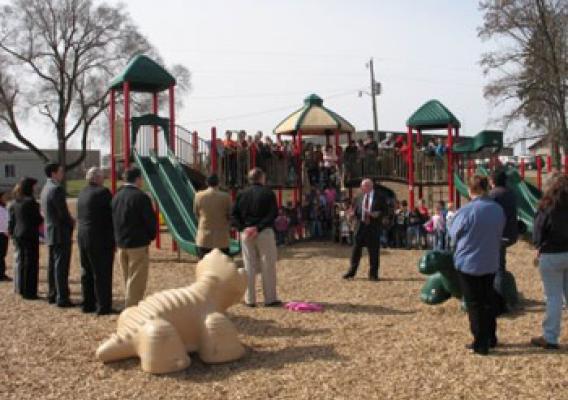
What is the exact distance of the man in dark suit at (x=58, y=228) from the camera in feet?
24.6

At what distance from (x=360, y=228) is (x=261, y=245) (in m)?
2.54

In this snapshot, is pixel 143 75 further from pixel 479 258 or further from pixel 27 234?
pixel 479 258

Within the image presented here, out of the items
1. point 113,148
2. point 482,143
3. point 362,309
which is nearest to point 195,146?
point 113,148

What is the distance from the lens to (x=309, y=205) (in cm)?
1584

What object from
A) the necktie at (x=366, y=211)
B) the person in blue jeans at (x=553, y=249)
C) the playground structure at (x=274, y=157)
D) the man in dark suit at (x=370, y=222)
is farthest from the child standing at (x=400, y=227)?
the person in blue jeans at (x=553, y=249)

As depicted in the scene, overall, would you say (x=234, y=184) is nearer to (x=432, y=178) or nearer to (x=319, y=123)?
(x=319, y=123)

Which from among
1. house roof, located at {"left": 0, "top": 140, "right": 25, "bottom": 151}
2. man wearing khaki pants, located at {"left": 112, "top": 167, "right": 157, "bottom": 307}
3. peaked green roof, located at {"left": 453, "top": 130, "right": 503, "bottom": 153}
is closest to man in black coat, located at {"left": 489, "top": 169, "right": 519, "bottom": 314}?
man wearing khaki pants, located at {"left": 112, "top": 167, "right": 157, "bottom": 307}

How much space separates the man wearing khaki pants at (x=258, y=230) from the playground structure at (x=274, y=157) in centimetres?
376

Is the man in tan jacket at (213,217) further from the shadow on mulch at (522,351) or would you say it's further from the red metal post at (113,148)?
the red metal post at (113,148)

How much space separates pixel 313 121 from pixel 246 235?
34.6 ft

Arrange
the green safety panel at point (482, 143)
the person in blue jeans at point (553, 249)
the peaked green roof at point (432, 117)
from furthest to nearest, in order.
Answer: the peaked green roof at point (432, 117) < the green safety panel at point (482, 143) < the person in blue jeans at point (553, 249)

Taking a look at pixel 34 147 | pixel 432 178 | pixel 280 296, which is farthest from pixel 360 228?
pixel 34 147

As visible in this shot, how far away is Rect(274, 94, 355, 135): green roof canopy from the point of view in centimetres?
1745

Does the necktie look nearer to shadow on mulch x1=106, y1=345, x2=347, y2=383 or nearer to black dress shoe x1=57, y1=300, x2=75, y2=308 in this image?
shadow on mulch x1=106, y1=345, x2=347, y2=383
